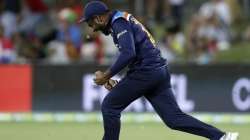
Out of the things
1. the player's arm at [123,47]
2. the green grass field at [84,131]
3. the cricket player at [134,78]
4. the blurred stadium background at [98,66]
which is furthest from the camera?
the blurred stadium background at [98,66]

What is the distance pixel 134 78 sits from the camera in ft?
27.6

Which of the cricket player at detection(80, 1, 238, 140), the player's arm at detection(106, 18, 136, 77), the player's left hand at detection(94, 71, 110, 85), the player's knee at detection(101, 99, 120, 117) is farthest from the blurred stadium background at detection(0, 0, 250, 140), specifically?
the player's arm at detection(106, 18, 136, 77)

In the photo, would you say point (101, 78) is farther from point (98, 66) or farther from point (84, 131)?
point (98, 66)

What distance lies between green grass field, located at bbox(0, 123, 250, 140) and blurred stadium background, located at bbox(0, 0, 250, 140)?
0.05ft

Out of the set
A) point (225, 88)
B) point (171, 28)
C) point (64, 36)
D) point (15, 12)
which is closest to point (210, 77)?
point (225, 88)

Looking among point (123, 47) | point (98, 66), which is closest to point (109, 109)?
point (123, 47)

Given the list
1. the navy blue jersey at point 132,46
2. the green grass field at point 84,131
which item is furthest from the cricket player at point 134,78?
the green grass field at point 84,131

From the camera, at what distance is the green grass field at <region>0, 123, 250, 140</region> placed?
1077 centimetres

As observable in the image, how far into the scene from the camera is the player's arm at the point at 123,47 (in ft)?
26.5

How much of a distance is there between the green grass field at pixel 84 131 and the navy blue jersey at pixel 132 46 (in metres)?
2.39

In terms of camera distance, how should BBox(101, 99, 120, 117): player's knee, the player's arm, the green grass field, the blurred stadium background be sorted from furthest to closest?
1. the blurred stadium background
2. the green grass field
3. BBox(101, 99, 120, 117): player's knee
4. the player's arm

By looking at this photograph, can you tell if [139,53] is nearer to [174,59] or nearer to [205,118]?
[205,118]

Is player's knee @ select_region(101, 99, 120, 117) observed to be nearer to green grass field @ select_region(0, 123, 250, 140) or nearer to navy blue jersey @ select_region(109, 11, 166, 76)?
navy blue jersey @ select_region(109, 11, 166, 76)

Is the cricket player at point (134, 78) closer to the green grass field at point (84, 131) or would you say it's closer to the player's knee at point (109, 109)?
the player's knee at point (109, 109)
